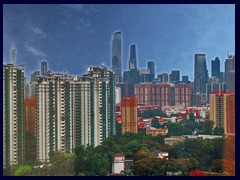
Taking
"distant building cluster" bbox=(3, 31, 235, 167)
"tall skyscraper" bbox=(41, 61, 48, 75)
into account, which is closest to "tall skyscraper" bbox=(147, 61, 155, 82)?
"distant building cluster" bbox=(3, 31, 235, 167)

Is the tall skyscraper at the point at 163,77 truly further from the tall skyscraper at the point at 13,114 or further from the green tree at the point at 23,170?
the green tree at the point at 23,170

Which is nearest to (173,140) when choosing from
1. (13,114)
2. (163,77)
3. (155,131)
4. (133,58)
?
(155,131)

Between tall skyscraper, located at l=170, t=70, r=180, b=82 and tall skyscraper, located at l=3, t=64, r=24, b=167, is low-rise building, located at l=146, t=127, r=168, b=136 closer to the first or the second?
tall skyscraper, located at l=170, t=70, r=180, b=82

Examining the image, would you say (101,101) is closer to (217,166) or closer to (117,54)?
(117,54)

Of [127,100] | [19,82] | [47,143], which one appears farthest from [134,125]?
[19,82]

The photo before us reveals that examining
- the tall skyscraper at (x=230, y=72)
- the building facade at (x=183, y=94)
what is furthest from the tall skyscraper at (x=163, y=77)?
the tall skyscraper at (x=230, y=72)

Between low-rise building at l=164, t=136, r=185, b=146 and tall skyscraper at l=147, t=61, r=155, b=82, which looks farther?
low-rise building at l=164, t=136, r=185, b=146

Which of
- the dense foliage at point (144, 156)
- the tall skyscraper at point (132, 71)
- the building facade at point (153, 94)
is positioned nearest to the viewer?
the dense foliage at point (144, 156)
